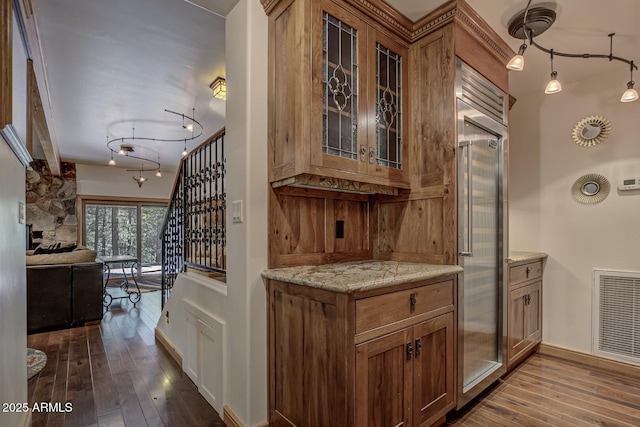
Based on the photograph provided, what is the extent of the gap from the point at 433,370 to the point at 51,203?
332 inches

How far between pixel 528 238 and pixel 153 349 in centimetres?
404

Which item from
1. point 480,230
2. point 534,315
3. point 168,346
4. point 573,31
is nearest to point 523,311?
point 534,315

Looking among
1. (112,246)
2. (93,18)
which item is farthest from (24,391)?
(112,246)

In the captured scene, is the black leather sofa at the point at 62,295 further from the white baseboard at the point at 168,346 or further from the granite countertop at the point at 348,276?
the granite countertop at the point at 348,276

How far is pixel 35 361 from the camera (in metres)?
2.79

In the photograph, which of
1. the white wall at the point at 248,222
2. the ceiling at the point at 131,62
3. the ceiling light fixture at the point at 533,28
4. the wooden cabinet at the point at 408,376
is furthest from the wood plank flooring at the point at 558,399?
the ceiling at the point at 131,62

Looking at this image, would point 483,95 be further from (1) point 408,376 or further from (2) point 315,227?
(1) point 408,376

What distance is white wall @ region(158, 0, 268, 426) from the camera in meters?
1.75

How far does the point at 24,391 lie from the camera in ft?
6.03

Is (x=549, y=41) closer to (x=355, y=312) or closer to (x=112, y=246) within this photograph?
(x=355, y=312)

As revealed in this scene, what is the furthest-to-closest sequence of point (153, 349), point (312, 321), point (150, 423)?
1. point (153, 349)
2. point (150, 423)
3. point (312, 321)

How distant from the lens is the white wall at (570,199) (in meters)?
2.77

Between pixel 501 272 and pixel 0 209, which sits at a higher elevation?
pixel 0 209

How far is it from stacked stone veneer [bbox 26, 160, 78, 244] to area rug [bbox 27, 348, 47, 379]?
4.85m
